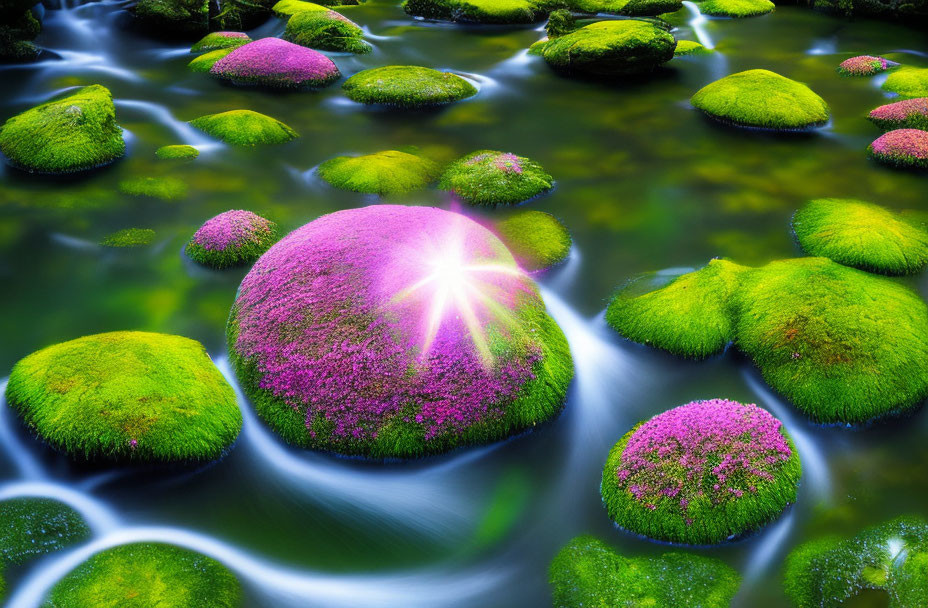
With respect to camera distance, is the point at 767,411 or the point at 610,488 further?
the point at 767,411

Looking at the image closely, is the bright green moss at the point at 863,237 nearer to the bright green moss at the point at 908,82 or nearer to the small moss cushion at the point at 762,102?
the small moss cushion at the point at 762,102

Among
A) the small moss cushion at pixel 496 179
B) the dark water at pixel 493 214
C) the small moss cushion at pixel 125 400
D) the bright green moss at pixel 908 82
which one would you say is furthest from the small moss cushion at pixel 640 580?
the bright green moss at pixel 908 82

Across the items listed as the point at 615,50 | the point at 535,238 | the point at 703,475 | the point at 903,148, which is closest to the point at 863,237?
the point at 903,148

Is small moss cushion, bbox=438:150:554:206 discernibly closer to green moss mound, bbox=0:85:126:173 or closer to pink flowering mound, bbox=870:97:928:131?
green moss mound, bbox=0:85:126:173

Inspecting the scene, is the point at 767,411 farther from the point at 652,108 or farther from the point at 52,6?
the point at 52,6

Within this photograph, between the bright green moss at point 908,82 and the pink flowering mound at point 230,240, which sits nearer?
the pink flowering mound at point 230,240

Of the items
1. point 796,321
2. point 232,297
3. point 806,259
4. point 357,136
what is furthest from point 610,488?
point 357,136
